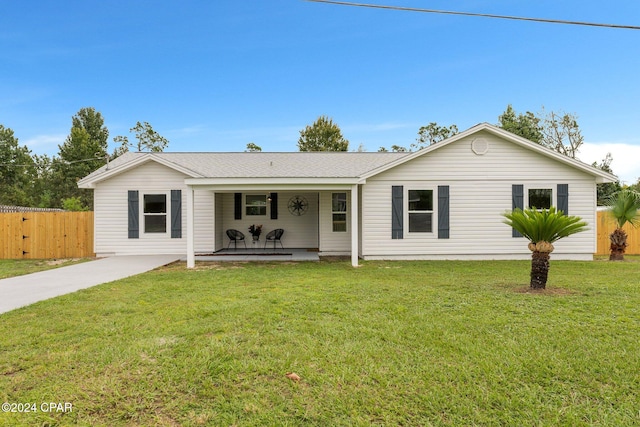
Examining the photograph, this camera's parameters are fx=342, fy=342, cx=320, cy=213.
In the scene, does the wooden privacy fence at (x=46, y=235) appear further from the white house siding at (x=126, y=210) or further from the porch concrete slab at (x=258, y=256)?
the porch concrete slab at (x=258, y=256)

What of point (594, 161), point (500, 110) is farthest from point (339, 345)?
point (594, 161)

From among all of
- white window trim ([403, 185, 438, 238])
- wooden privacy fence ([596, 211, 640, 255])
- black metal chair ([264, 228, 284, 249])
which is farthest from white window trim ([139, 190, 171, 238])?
wooden privacy fence ([596, 211, 640, 255])

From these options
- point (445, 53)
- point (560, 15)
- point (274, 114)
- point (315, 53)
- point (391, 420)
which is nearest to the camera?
point (391, 420)

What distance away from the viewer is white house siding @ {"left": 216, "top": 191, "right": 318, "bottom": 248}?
1325 cm

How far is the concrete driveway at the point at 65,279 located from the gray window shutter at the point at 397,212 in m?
Result: 6.89

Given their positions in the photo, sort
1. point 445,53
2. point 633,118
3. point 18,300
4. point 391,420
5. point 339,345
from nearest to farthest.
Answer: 1. point 391,420
2. point 339,345
3. point 18,300
4. point 445,53
5. point 633,118

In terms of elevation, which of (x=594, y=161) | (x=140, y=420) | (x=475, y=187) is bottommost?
(x=140, y=420)

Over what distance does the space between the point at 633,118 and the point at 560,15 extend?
1507 centimetres

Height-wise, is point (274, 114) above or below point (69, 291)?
above

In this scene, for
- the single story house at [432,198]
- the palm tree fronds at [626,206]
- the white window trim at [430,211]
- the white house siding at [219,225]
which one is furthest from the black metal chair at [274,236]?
the palm tree fronds at [626,206]

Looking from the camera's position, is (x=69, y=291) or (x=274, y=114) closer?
(x=69, y=291)

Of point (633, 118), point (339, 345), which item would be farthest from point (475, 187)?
point (633, 118)

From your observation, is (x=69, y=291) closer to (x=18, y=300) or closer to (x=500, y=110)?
(x=18, y=300)

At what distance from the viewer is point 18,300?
216 inches
